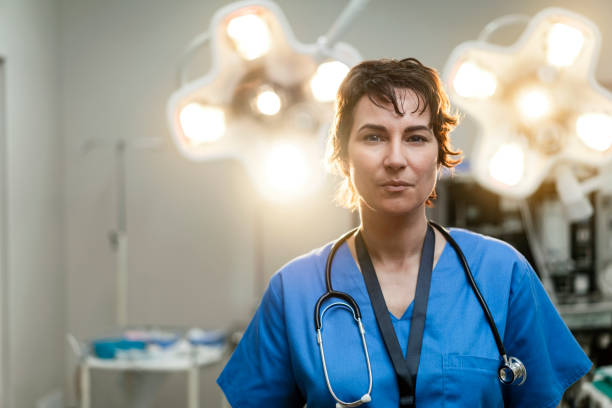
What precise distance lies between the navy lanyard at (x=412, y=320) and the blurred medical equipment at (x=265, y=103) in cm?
94

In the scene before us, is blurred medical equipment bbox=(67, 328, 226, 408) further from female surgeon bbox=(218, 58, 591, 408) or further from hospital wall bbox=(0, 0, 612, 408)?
female surgeon bbox=(218, 58, 591, 408)

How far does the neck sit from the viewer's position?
40.1 inches

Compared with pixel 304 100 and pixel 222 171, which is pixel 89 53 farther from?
pixel 304 100

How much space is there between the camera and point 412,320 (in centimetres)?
98

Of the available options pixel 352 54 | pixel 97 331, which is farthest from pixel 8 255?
pixel 352 54

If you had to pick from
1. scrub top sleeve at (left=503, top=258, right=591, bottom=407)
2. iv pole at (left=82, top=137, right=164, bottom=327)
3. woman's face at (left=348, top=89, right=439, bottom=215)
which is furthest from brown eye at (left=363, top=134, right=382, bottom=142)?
iv pole at (left=82, top=137, right=164, bottom=327)

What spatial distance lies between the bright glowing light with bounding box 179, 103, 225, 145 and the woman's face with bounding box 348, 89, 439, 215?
108 centimetres

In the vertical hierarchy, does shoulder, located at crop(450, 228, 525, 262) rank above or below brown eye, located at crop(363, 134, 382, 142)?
below

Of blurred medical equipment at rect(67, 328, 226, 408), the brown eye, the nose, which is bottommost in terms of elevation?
blurred medical equipment at rect(67, 328, 226, 408)

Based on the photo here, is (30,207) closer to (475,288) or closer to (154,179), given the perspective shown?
(154,179)

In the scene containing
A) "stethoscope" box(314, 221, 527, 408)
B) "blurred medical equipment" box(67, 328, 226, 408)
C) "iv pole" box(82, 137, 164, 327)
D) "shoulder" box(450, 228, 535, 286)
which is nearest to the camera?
"stethoscope" box(314, 221, 527, 408)

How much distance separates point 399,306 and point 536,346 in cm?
23

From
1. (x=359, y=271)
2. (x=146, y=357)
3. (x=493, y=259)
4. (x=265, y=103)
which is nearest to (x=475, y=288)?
(x=493, y=259)

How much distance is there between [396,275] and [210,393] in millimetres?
2152
